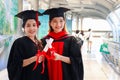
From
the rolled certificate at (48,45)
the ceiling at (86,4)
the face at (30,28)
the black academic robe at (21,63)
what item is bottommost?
the black academic robe at (21,63)

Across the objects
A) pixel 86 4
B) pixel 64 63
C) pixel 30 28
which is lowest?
pixel 64 63

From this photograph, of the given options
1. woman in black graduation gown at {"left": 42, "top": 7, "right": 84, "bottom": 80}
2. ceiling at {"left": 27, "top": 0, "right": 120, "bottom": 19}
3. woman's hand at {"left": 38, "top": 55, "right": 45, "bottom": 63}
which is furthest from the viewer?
ceiling at {"left": 27, "top": 0, "right": 120, "bottom": 19}

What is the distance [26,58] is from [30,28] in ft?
1.12

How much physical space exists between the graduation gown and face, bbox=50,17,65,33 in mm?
51

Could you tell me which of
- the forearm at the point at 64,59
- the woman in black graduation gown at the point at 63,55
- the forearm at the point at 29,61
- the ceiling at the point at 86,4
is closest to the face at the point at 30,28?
the woman in black graduation gown at the point at 63,55

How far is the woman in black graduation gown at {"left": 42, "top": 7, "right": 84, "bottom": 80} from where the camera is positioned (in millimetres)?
3143

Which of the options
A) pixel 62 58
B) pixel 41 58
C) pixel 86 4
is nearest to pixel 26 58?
pixel 41 58

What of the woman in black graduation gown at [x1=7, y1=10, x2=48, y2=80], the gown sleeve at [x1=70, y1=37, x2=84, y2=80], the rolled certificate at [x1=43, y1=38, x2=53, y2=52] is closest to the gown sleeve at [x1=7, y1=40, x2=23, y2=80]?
the woman in black graduation gown at [x1=7, y1=10, x2=48, y2=80]

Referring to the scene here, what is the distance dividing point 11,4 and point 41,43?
8.90ft

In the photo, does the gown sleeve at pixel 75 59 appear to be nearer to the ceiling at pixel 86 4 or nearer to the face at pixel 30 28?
the face at pixel 30 28

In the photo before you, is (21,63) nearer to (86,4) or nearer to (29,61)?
(29,61)

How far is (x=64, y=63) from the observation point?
10.4 feet

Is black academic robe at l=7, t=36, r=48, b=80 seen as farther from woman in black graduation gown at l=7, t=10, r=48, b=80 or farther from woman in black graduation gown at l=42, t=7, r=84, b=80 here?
woman in black graduation gown at l=42, t=7, r=84, b=80

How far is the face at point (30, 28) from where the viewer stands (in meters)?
3.15
